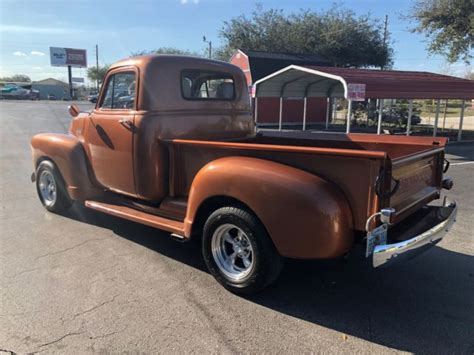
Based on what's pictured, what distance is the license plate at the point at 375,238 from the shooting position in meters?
3.05

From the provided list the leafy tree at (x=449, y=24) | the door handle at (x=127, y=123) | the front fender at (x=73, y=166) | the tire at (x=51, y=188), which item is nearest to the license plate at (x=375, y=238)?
the door handle at (x=127, y=123)

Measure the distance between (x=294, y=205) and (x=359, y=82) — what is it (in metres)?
11.2

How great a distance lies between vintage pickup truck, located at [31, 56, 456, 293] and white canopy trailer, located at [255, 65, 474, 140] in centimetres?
867

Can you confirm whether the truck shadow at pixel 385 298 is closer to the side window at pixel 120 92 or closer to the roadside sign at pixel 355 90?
the side window at pixel 120 92

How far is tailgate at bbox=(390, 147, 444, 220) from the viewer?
3.42m

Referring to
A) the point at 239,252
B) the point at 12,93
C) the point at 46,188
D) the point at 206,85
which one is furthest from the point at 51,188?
the point at 12,93

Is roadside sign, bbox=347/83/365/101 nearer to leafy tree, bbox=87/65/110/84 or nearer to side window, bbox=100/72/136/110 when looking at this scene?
side window, bbox=100/72/136/110

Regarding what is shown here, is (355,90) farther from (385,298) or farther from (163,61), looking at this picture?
(385,298)

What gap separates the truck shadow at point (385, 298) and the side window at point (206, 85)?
180 centimetres

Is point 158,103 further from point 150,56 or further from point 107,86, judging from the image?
point 107,86

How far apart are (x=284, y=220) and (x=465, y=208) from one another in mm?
4674

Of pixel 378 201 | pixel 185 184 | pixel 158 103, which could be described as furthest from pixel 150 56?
pixel 378 201

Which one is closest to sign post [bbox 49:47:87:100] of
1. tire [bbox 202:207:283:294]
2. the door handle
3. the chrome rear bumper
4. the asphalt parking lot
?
the door handle

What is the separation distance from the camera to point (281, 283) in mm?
4000
